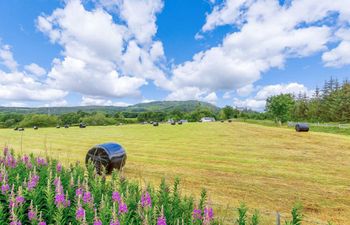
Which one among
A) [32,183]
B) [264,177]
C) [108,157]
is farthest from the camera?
[108,157]

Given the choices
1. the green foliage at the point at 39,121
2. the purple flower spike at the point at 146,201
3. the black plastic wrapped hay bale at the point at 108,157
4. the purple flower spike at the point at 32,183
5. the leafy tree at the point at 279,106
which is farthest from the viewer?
the green foliage at the point at 39,121

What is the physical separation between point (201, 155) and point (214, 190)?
7.93m

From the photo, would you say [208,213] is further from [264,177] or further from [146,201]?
[264,177]

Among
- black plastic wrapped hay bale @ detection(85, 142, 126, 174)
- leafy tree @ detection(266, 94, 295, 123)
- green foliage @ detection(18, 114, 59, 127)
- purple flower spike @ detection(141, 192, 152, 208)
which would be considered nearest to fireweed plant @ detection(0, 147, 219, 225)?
purple flower spike @ detection(141, 192, 152, 208)

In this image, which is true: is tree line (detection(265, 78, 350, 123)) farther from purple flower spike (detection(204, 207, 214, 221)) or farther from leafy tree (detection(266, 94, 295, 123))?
purple flower spike (detection(204, 207, 214, 221))

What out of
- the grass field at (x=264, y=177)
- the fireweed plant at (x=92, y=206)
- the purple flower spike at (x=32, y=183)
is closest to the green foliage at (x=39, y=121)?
the grass field at (x=264, y=177)

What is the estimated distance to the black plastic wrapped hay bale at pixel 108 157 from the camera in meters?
11.9

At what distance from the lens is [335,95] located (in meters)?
80.2

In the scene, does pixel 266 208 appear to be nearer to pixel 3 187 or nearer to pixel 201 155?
pixel 3 187

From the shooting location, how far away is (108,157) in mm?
11938

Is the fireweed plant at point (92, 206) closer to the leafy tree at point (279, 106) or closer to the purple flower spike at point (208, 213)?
the purple flower spike at point (208, 213)

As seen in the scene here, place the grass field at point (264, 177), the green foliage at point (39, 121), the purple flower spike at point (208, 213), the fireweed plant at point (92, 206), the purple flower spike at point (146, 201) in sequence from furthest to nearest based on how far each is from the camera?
the green foliage at point (39, 121) → the grass field at point (264, 177) → the purple flower spike at point (146, 201) → the fireweed plant at point (92, 206) → the purple flower spike at point (208, 213)

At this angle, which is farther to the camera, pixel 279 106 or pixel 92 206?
pixel 279 106

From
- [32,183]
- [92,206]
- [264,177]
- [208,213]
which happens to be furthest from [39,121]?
[208,213]
